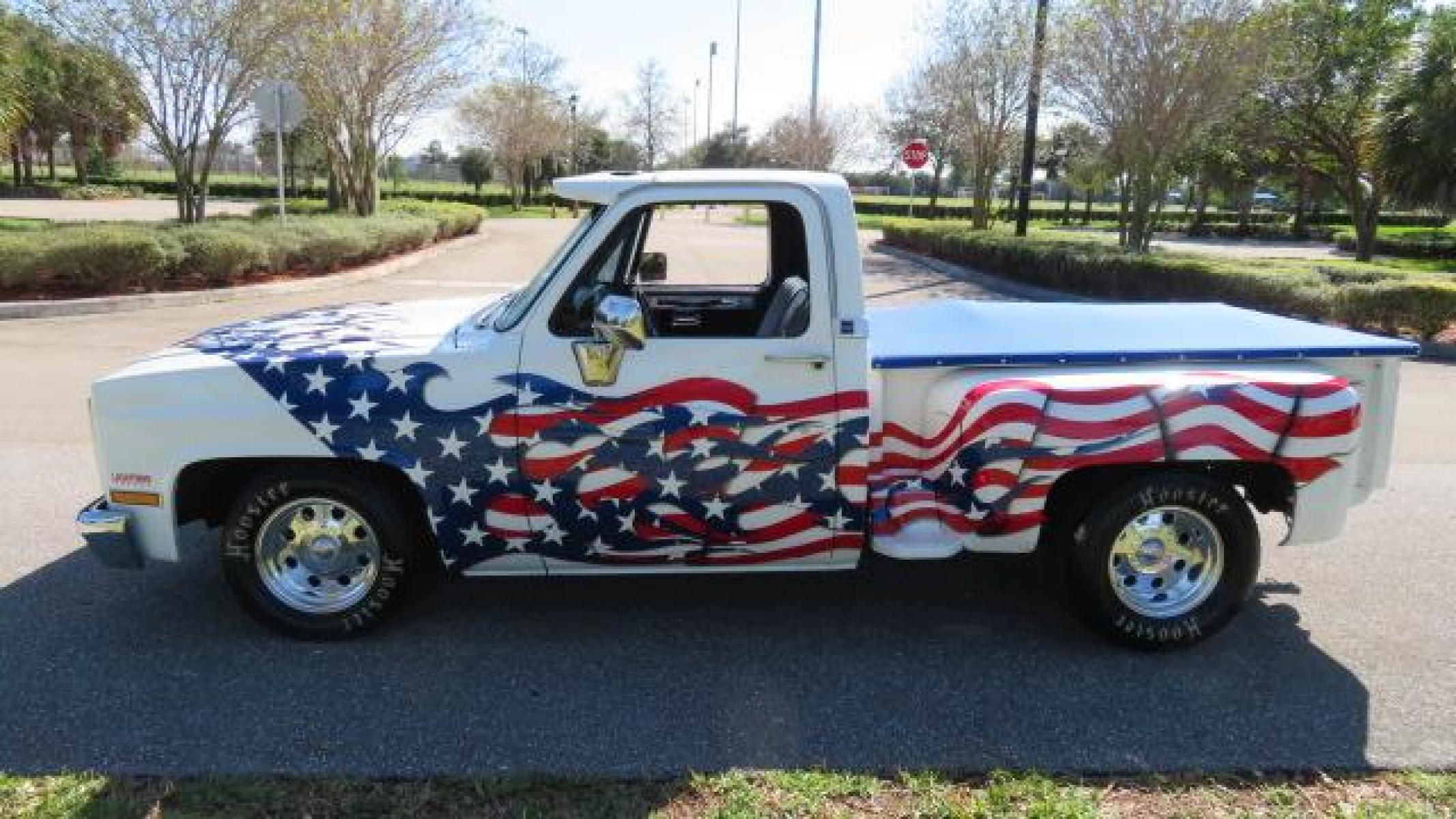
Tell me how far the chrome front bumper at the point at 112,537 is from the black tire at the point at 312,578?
323mm

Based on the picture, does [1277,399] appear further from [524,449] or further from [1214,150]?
[1214,150]

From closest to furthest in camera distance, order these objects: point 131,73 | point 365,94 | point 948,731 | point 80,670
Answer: point 948,731, point 80,670, point 131,73, point 365,94

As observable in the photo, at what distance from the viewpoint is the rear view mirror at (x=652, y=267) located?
4918 millimetres

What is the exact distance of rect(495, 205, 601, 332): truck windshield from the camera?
152 inches

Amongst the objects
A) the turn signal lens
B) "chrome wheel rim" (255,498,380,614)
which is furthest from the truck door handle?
the turn signal lens

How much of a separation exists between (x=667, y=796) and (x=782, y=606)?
5.02 feet

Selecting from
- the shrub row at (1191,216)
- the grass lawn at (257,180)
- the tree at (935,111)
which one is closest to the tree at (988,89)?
the tree at (935,111)

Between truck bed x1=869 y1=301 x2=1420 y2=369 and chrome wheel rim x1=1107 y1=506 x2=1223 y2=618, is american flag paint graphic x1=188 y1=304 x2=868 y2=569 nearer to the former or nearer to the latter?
truck bed x1=869 y1=301 x2=1420 y2=369

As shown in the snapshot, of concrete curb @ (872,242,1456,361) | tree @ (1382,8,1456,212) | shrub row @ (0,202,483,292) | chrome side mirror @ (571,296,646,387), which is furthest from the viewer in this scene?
tree @ (1382,8,1456,212)

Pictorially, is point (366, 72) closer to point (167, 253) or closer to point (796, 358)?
point (167, 253)

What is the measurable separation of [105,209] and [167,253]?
28970 millimetres

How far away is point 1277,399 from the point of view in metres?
3.90

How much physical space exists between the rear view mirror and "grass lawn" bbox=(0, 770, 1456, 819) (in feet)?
8.31

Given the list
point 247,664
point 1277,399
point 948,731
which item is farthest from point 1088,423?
point 247,664
